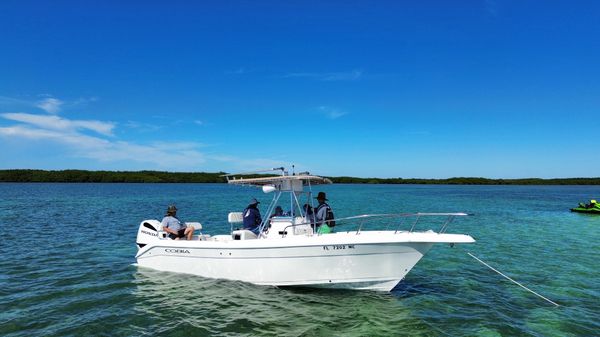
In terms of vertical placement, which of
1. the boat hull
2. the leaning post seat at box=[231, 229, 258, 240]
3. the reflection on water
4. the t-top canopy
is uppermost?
the t-top canopy

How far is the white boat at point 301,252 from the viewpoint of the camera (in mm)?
9094

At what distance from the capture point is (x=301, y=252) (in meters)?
9.37

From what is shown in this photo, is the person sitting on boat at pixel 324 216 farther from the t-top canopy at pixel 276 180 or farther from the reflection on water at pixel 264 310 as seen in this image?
the reflection on water at pixel 264 310

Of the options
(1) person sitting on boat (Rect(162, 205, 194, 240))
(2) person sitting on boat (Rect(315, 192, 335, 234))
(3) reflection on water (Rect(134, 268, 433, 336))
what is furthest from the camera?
(1) person sitting on boat (Rect(162, 205, 194, 240))

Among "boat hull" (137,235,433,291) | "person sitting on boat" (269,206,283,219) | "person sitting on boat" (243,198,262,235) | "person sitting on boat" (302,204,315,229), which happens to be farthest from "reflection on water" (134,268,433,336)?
"person sitting on boat" (269,206,283,219)

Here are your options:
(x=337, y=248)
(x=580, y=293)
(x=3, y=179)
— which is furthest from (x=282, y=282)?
(x=3, y=179)

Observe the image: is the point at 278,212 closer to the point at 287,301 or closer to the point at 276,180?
the point at 276,180

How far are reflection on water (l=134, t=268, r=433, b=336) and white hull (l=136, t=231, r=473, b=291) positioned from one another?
361mm

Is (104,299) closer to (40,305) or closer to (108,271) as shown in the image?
(40,305)

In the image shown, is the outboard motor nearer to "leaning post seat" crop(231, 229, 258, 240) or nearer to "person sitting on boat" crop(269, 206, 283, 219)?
"leaning post seat" crop(231, 229, 258, 240)

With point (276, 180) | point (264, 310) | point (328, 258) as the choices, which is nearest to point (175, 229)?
point (276, 180)

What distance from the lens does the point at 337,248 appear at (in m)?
9.13

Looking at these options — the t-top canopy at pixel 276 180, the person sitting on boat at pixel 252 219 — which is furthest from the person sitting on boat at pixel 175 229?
the t-top canopy at pixel 276 180

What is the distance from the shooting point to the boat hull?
912 centimetres
